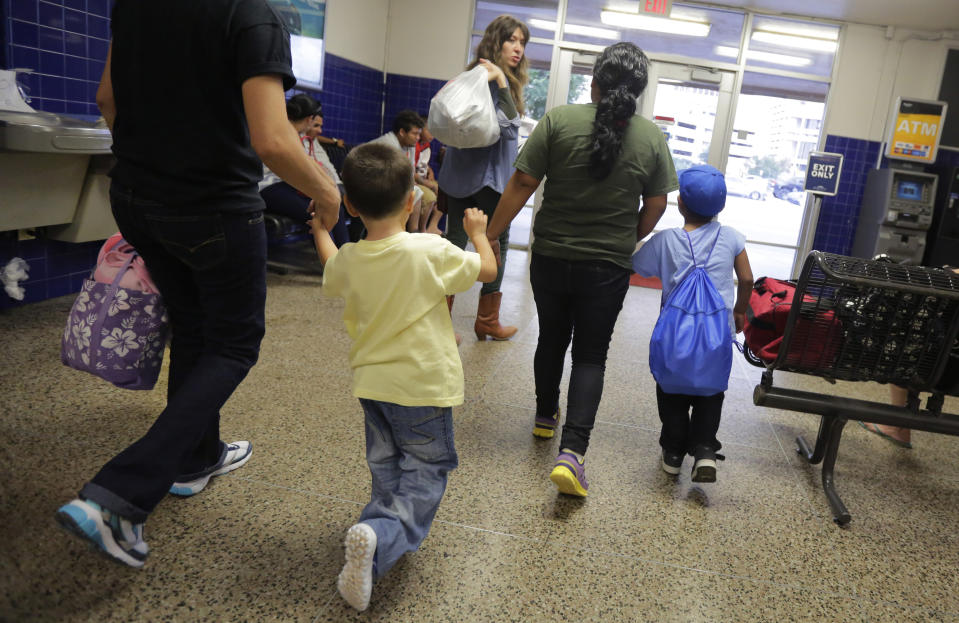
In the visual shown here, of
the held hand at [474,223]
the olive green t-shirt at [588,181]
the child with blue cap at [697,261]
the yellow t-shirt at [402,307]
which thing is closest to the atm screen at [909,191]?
the child with blue cap at [697,261]

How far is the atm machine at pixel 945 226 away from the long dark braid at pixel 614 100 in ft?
21.5

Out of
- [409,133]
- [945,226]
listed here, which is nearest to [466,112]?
[409,133]

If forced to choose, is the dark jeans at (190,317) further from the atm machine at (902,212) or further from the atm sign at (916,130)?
the atm sign at (916,130)

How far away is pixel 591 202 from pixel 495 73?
1.29 meters

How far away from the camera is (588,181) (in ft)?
6.66

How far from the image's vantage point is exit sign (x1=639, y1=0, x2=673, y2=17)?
7086mm

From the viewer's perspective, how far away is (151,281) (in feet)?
5.44

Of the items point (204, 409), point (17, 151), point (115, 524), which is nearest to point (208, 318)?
point (204, 409)

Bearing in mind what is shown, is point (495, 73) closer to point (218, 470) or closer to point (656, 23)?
point (218, 470)

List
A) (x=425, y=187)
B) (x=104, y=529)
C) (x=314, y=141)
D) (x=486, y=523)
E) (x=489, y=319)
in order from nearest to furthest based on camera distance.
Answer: (x=104, y=529), (x=486, y=523), (x=489, y=319), (x=314, y=141), (x=425, y=187)

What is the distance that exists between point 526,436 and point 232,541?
1.15 meters

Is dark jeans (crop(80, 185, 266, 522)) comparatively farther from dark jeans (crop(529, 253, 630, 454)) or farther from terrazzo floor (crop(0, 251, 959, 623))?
dark jeans (crop(529, 253, 630, 454))

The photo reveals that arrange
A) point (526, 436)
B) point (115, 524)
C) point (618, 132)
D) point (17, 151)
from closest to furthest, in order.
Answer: point (115, 524)
point (618, 132)
point (526, 436)
point (17, 151)

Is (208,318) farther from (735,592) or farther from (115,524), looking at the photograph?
(735,592)
